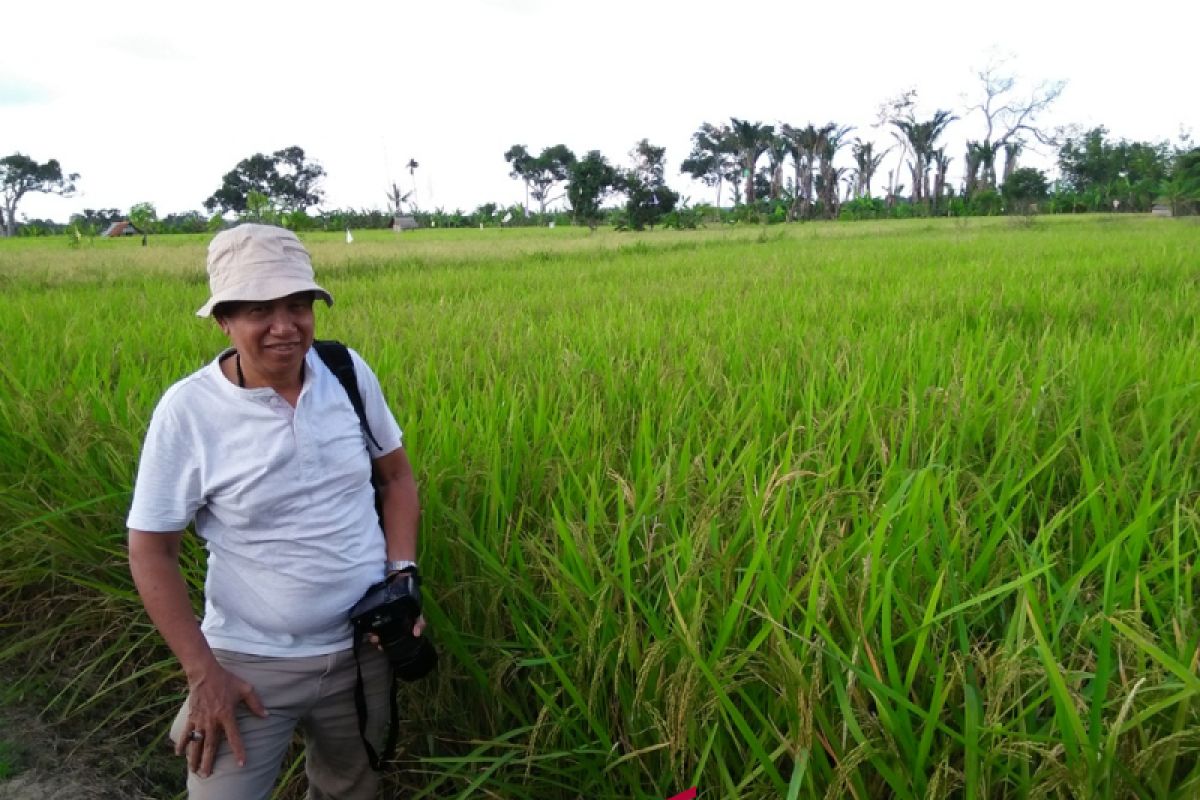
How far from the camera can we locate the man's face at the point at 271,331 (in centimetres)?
110

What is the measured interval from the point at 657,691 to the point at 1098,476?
1.04 meters

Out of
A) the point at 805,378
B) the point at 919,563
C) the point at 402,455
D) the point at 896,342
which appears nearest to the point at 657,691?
the point at 919,563

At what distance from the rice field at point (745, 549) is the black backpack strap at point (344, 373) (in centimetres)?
31

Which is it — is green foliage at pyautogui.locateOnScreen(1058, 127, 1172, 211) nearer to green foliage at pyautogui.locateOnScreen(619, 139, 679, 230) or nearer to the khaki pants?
green foliage at pyautogui.locateOnScreen(619, 139, 679, 230)

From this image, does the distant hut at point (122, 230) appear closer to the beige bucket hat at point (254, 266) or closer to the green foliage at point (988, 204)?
the green foliage at point (988, 204)

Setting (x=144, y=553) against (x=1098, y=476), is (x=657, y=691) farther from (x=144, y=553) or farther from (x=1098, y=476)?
(x=1098, y=476)

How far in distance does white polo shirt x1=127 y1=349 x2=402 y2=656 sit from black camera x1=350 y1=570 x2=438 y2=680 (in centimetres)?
6

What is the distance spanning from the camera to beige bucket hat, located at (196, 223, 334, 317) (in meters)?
1.08

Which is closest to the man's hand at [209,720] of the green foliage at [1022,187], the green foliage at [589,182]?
the green foliage at [589,182]

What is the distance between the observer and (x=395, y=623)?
3.73 feet

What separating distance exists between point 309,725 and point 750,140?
45852mm

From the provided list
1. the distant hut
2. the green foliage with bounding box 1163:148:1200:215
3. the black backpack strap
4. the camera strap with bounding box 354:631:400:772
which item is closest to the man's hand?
the camera strap with bounding box 354:631:400:772

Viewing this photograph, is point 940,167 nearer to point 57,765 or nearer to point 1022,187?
point 1022,187

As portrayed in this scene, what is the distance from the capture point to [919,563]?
1.13 meters
